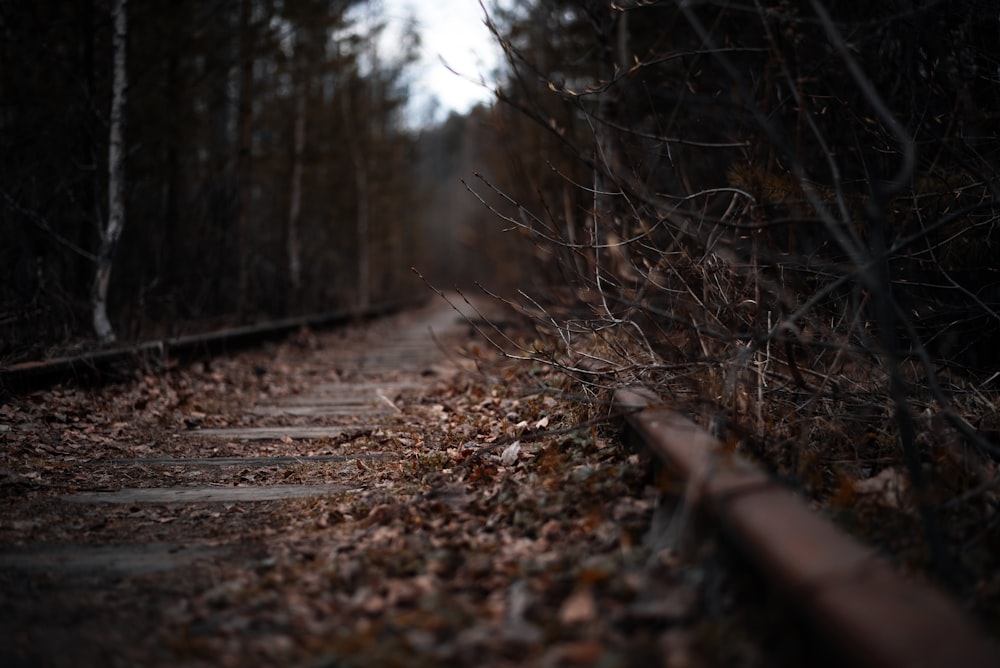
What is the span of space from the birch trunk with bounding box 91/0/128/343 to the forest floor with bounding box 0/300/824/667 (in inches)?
113

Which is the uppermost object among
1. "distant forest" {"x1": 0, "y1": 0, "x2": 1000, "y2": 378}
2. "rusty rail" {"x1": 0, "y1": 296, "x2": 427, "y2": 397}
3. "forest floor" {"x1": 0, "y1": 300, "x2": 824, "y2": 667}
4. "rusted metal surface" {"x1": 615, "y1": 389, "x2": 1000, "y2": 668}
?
"distant forest" {"x1": 0, "y1": 0, "x2": 1000, "y2": 378}

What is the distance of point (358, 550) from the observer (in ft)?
9.88

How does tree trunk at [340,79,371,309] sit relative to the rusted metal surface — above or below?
above

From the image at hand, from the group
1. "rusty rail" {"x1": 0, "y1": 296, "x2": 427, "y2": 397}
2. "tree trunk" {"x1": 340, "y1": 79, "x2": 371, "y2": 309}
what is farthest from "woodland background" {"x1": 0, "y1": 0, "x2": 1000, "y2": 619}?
"tree trunk" {"x1": 340, "y1": 79, "x2": 371, "y2": 309}

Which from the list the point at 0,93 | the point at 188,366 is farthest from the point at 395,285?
the point at 188,366

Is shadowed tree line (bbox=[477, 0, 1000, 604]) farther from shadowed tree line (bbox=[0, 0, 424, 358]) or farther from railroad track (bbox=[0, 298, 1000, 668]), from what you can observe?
shadowed tree line (bbox=[0, 0, 424, 358])

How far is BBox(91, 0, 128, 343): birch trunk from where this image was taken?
8.61 metres

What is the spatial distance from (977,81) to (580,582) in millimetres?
4712

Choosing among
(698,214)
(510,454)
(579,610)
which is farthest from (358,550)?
(698,214)

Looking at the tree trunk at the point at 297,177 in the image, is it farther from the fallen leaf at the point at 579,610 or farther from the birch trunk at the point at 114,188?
the fallen leaf at the point at 579,610

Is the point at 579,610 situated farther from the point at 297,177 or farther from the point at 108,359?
the point at 297,177

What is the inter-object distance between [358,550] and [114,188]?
24.3ft

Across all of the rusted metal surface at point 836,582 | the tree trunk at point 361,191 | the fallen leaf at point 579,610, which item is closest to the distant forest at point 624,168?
the rusted metal surface at point 836,582

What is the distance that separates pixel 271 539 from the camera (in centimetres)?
326
